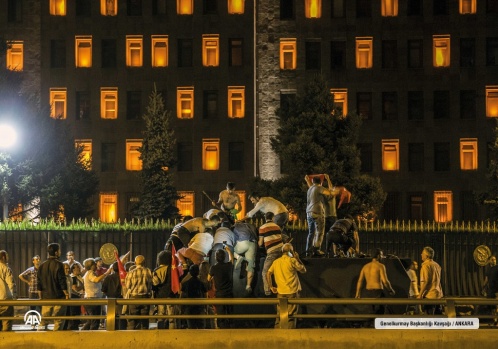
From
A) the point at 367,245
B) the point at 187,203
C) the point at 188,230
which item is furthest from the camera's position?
the point at 187,203

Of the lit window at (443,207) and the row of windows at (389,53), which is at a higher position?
the row of windows at (389,53)

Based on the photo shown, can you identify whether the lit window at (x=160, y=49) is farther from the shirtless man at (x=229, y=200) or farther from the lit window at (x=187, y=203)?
the shirtless man at (x=229, y=200)

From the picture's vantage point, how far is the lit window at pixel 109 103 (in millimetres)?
69812

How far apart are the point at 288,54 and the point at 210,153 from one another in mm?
8163

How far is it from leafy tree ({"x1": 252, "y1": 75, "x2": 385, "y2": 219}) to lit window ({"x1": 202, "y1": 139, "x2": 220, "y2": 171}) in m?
15.4

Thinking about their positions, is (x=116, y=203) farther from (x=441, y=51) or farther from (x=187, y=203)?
(x=441, y=51)

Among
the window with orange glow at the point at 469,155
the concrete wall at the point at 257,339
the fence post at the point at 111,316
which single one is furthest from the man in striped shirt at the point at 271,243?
the window with orange glow at the point at 469,155

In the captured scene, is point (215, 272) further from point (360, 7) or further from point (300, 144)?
point (360, 7)

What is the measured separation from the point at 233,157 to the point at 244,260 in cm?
4569

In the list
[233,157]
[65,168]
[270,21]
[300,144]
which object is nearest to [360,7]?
[270,21]

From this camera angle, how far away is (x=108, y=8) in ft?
230

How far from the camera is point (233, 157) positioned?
2749 inches

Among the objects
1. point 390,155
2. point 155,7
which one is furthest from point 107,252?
point 155,7

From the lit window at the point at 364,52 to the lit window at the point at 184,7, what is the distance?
432 inches
